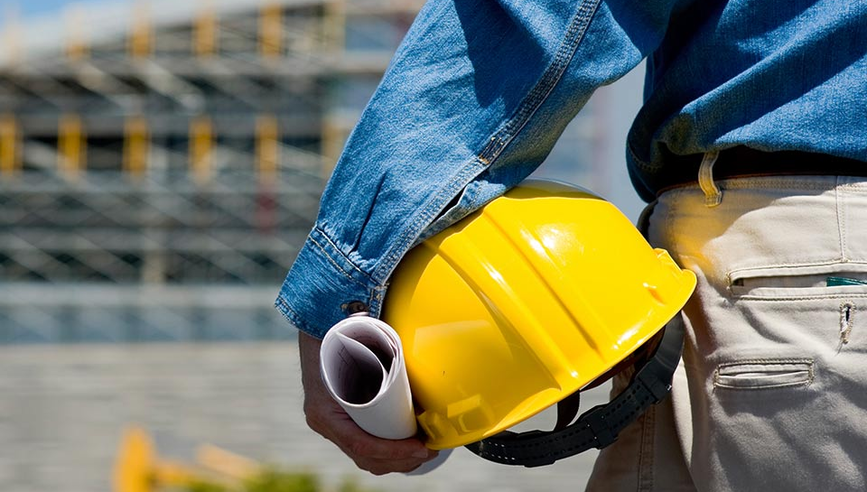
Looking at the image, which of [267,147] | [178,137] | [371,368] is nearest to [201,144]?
[178,137]

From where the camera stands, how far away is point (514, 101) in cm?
85

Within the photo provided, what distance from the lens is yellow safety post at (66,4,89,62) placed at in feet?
52.3

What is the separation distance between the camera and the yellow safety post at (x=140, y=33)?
16.1 metres

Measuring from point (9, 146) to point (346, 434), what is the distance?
16.4 m

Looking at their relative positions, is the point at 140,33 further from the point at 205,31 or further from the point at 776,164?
the point at 776,164

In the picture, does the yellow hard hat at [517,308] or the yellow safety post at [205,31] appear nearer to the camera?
the yellow hard hat at [517,308]

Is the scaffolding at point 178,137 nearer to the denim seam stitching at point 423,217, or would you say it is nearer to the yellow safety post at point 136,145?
the yellow safety post at point 136,145

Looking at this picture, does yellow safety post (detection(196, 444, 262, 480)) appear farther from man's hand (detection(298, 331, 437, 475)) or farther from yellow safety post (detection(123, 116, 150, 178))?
yellow safety post (detection(123, 116, 150, 178))

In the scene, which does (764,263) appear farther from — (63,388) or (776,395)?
(63,388)

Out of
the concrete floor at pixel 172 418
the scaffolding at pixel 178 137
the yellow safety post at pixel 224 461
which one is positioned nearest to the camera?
the yellow safety post at pixel 224 461

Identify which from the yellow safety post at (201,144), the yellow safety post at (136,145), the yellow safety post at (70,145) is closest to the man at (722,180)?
the yellow safety post at (201,144)

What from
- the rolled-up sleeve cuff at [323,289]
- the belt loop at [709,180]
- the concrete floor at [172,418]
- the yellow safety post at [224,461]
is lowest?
the concrete floor at [172,418]

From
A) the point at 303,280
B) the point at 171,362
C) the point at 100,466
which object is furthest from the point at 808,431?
the point at 171,362

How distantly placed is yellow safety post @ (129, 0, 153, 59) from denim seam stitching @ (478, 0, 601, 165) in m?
16.1
